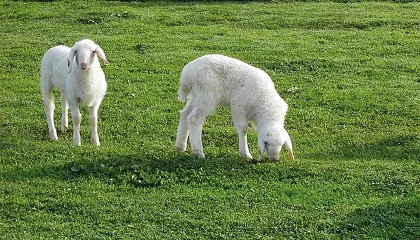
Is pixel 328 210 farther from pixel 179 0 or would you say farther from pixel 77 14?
pixel 179 0

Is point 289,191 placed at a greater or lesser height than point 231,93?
lesser

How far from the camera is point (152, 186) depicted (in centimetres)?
944

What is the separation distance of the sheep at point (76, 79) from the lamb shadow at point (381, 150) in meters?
3.44

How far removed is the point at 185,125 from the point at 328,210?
2.89 metres

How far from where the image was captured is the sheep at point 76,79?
1087cm

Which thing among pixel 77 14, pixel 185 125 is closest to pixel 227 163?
pixel 185 125

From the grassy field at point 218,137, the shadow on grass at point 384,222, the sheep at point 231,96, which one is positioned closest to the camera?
the shadow on grass at point 384,222

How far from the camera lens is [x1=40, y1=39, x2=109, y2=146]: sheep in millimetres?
10867

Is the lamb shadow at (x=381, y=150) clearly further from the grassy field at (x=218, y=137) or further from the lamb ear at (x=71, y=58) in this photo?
the lamb ear at (x=71, y=58)

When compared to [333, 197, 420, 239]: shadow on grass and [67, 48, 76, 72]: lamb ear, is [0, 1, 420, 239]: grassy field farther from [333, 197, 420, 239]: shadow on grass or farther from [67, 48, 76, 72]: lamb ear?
[67, 48, 76, 72]: lamb ear

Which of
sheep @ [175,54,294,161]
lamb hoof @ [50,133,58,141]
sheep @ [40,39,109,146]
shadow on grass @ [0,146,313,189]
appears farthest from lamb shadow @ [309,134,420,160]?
lamb hoof @ [50,133,58,141]

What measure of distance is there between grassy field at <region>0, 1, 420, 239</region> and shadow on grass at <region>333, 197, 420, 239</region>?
0.02m

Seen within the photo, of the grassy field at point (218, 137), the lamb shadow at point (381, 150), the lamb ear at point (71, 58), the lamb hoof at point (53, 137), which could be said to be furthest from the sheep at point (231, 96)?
the lamb hoof at point (53, 137)

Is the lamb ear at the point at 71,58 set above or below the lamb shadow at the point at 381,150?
above
